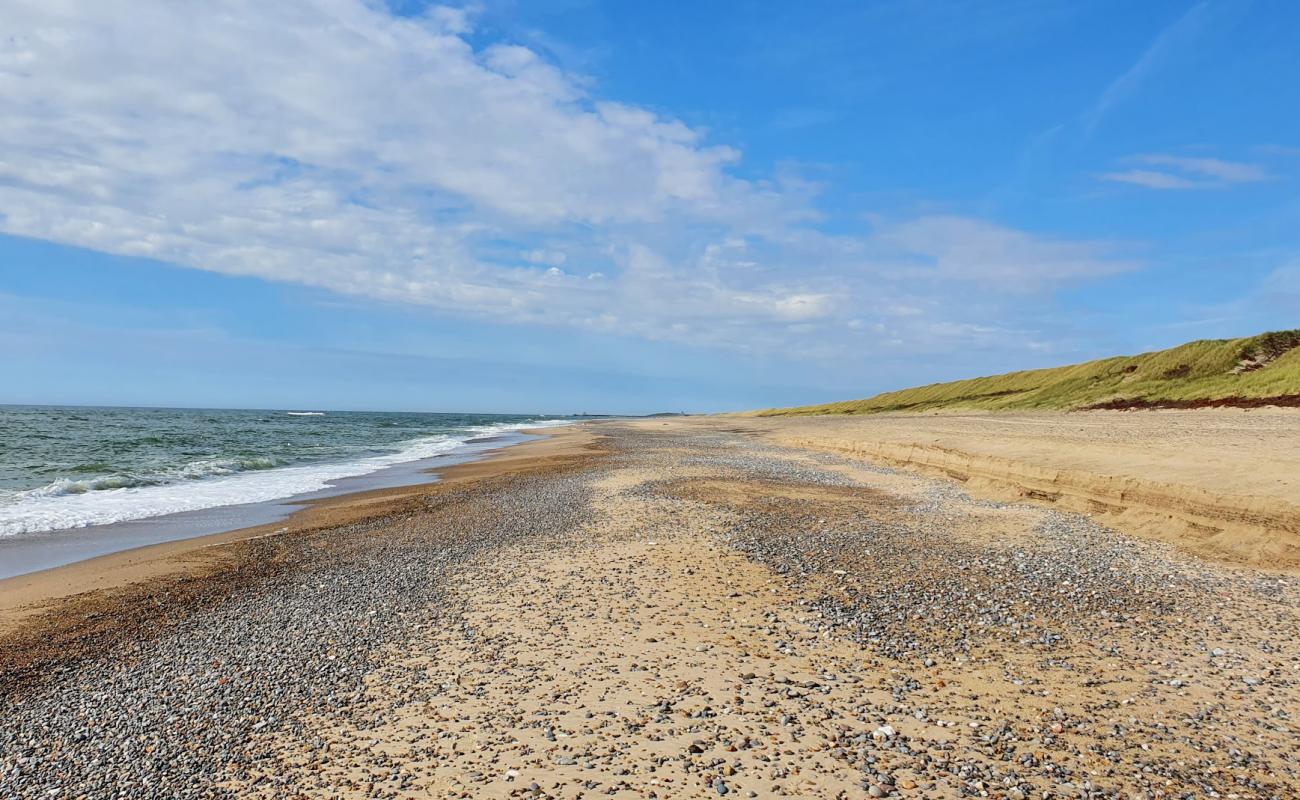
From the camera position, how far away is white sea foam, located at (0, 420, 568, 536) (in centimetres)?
1825

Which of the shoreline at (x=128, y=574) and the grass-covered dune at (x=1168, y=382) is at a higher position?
the grass-covered dune at (x=1168, y=382)

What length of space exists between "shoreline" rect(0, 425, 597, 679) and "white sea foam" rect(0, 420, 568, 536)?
3781mm

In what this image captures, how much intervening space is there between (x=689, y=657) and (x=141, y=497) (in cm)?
2293

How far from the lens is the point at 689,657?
25.8 feet

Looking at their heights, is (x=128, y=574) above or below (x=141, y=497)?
below

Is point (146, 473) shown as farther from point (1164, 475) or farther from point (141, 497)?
point (1164, 475)

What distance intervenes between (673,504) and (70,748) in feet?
44.2

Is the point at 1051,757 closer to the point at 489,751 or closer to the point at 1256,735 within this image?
the point at 1256,735

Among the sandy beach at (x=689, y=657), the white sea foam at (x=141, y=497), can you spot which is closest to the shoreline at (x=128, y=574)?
the sandy beach at (x=689, y=657)

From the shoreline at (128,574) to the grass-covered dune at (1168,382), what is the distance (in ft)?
161

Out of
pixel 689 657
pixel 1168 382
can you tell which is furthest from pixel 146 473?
pixel 1168 382

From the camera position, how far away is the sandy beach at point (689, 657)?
5613 mm

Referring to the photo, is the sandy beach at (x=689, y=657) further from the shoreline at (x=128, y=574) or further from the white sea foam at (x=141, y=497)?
the white sea foam at (x=141, y=497)

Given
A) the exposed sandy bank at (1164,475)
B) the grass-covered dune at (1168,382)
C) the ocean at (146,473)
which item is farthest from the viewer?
the grass-covered dune at (1168,382)
